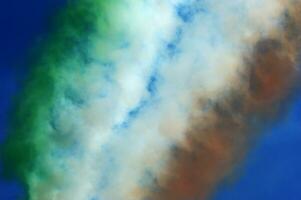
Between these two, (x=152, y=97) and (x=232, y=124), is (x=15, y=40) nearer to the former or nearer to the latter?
(x=152, y=97)

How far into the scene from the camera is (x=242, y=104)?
167cm

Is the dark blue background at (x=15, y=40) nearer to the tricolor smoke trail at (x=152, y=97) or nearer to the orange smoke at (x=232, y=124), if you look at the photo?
the tricolor smoke trail at (x=152, y=97)

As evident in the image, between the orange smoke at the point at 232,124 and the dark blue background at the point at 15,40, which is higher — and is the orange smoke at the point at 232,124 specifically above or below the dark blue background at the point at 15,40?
below

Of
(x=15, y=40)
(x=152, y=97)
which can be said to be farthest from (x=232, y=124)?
A: (x=15, y=40)

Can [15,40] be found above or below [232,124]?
above

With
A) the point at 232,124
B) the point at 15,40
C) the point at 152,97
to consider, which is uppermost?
the point at 15,40

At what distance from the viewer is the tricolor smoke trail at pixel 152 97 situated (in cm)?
164

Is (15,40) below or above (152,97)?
above

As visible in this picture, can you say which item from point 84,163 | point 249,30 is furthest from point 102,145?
point 249,30

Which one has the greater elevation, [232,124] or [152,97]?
[152,97]

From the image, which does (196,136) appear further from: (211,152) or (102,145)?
(102,145)

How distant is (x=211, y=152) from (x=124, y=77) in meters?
0.29

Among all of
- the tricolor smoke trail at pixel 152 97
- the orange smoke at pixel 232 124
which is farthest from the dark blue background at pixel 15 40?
the orange smoke at pixel 232 124

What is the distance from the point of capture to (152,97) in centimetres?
166
